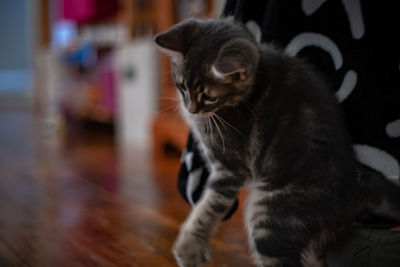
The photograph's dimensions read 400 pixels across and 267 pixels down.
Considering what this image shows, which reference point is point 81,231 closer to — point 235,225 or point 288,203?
point 235,225

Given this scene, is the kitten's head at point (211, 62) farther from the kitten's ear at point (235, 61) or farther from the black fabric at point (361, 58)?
the black fabric at point (361, 58)

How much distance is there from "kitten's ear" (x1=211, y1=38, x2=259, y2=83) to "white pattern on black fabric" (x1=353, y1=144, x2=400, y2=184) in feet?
1.01

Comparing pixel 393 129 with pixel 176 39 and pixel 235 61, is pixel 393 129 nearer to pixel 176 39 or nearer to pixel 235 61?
pixel 235 61

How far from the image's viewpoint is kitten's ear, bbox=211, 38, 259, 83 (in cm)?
77

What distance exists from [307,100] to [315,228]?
0.80ft

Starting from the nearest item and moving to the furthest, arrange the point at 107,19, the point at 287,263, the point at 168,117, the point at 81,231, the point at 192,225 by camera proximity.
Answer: the point at 287,263, the point at 192,225, the point at 81,231, the point at 168,117, the point at 107,19

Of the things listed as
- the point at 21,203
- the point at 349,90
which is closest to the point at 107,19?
the point at 21,203

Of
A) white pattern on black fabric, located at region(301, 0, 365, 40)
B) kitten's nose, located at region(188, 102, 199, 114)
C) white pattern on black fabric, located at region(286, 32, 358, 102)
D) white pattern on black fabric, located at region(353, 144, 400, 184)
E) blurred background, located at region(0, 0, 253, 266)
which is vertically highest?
white pattern on black fabric, located at region(301, 0, 365, 40)

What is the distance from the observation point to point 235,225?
128cm

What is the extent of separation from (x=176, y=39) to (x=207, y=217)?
365 mm

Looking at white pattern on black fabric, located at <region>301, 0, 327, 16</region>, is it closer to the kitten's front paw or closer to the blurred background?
the blurred background

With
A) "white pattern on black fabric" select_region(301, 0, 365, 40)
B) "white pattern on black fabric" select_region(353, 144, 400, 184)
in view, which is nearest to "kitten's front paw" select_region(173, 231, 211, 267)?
"white pattern on black fabric" select_region(353, 144, 400, 184)

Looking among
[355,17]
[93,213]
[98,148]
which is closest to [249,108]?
[355,17]

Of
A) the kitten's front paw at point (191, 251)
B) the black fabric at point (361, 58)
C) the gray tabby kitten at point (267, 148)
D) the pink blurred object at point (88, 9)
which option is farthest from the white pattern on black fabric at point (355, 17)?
the pink blurred object at point (88, 9)
